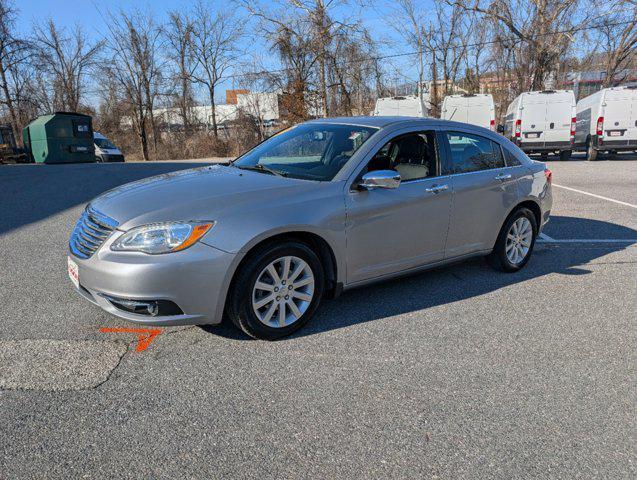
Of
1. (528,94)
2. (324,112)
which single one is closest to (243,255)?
(528,94)

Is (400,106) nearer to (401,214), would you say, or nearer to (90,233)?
(401,214)

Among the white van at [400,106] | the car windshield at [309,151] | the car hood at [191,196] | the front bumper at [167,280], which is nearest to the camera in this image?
the front bumper at [167,280]

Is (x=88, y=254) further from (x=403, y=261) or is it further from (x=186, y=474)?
(x=403, y=261)

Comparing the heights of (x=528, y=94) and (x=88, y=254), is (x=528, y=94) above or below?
above

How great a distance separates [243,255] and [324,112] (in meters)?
28.7

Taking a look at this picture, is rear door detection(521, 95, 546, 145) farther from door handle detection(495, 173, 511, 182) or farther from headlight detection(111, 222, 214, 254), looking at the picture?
headlight detection(111, 222, 214, 254)

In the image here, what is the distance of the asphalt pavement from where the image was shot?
2307 millimetres

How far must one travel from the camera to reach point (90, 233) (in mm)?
3398

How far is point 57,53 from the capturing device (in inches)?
1720

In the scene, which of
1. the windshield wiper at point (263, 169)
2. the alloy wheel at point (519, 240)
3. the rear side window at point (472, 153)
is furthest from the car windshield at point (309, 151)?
the alloy wheel at point (519, 240)

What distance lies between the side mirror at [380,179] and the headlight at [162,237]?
4.13 ft

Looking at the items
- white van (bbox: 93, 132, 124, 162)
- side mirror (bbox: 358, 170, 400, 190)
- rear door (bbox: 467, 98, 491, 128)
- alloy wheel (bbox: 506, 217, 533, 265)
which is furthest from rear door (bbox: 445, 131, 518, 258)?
white van (bbox: 93, 132, 124, 162)

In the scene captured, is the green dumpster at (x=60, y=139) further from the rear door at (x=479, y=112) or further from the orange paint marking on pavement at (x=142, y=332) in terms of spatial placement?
the orange paint marking on pavement at (x=142, y=332)

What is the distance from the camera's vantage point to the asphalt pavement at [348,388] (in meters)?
2.31
